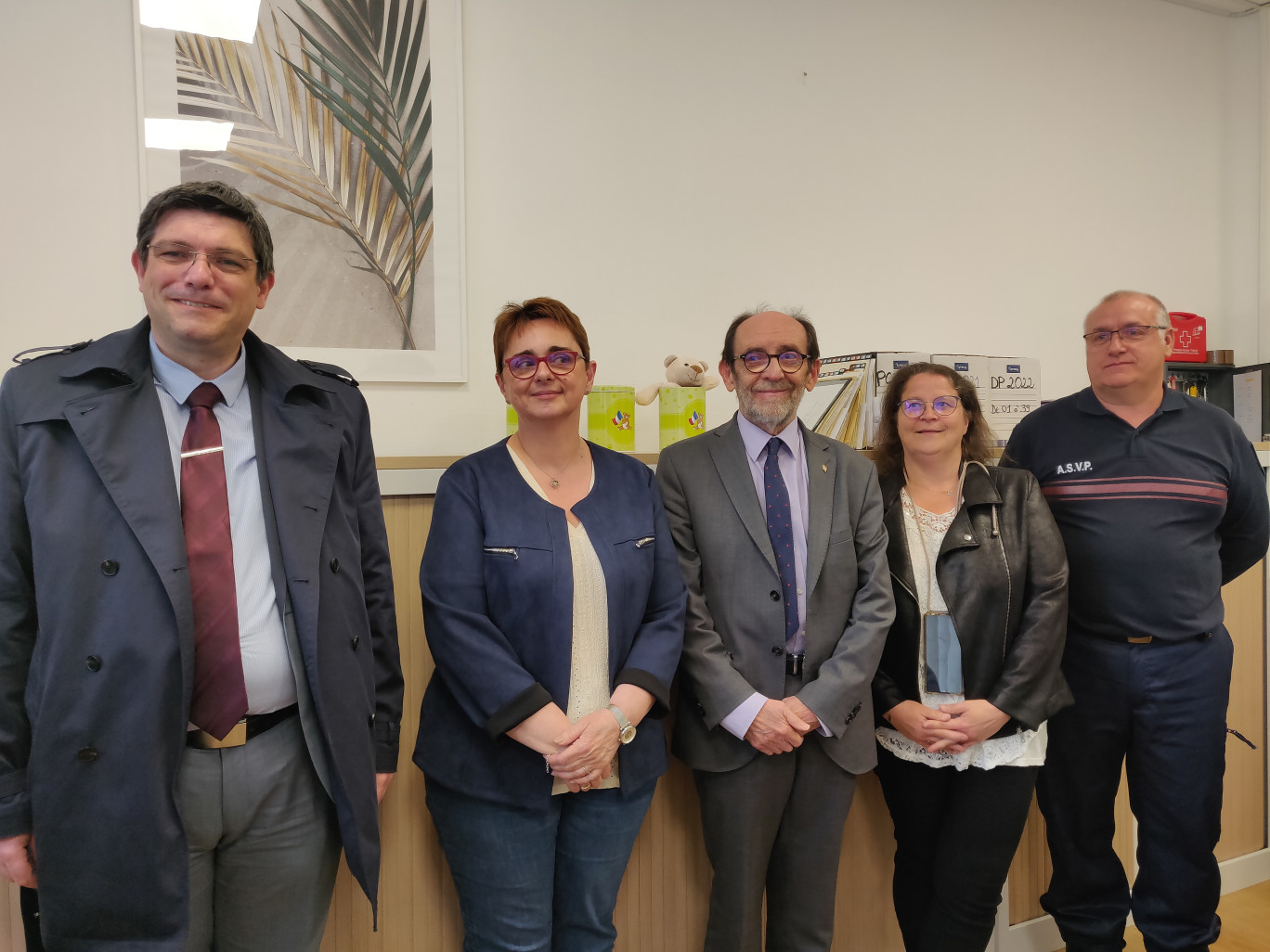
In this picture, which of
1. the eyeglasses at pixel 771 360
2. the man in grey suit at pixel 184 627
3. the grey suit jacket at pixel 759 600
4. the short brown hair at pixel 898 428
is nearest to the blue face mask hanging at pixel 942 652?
the grey suit jacket at pixel 759 600

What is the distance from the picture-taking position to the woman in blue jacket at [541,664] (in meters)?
1.55

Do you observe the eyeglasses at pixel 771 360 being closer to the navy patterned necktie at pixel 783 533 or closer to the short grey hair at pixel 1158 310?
the navy patterned necktie at pixel 783 533

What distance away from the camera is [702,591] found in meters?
1.82

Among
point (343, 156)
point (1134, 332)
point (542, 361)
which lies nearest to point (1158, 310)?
point (1134, 332)

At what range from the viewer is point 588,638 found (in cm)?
162

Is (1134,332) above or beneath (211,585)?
above

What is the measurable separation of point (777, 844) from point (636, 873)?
1.24 ft

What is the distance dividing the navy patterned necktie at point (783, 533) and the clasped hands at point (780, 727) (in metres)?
0.14

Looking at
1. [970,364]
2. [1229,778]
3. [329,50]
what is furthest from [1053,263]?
[329,50]

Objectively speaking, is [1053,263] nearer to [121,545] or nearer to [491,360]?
[491,360]

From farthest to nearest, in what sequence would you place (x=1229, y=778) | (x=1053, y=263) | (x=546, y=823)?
(x=1053, y=263)
(x=1229, y=778)
(x=546, y=823)

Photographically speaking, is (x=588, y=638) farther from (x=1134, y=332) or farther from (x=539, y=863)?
(x=1134, y=332)

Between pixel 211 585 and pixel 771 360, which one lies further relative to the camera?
pixel 771 360

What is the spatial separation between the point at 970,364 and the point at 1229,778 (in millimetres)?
1821
